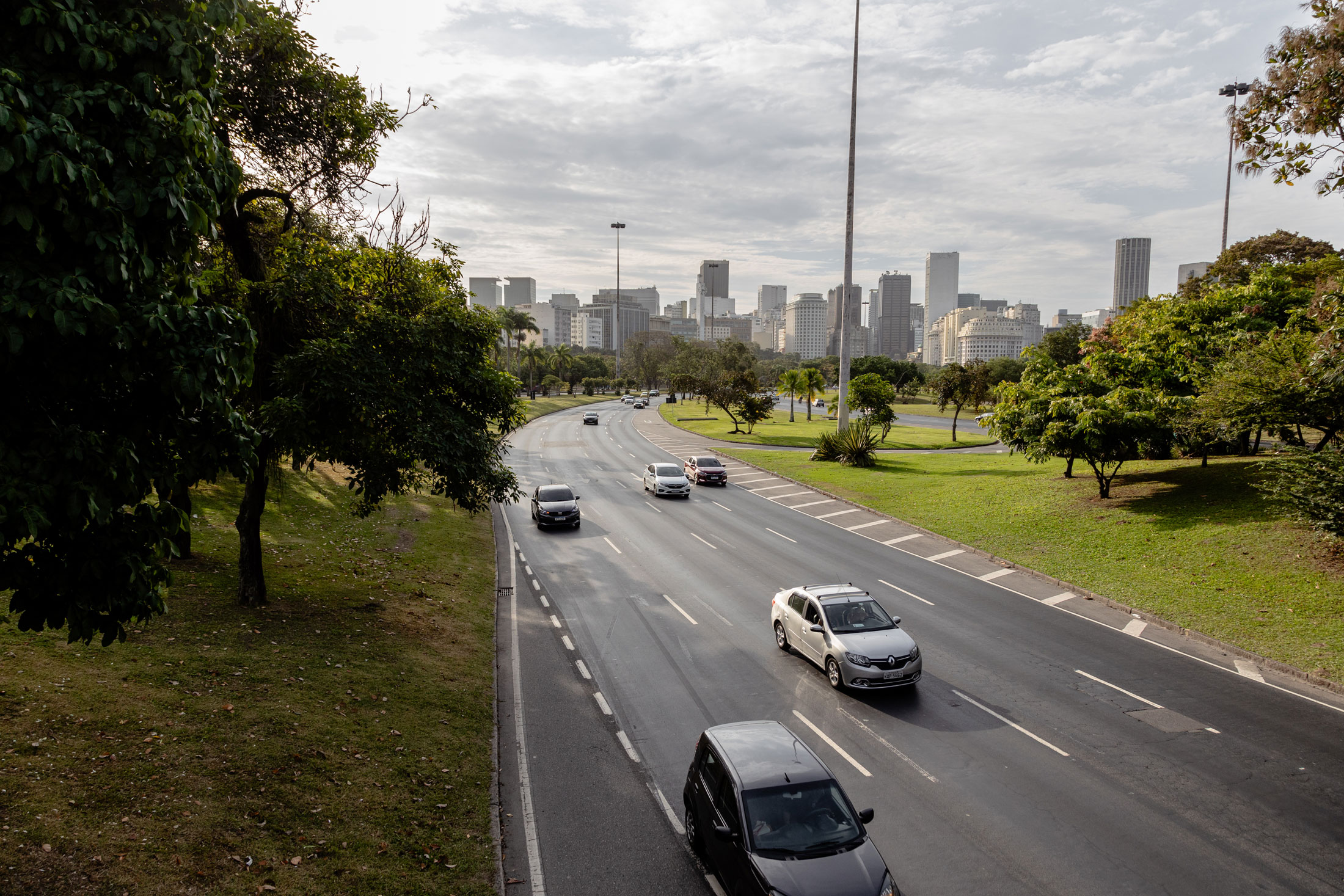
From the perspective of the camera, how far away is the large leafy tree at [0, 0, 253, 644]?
520cm

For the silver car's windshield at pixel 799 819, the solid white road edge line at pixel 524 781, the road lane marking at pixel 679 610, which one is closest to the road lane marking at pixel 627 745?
the solid white road edge line at pixel 524 781

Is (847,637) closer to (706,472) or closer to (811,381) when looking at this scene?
(706,472)

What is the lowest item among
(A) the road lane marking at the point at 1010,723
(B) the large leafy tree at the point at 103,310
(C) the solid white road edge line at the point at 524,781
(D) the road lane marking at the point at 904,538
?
(C) the solid white road edge line at the point at 524,781

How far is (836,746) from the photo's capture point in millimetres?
11102

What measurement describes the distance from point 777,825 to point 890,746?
421 centimetres

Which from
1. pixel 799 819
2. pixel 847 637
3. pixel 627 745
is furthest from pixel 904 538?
A: pixel 799 819

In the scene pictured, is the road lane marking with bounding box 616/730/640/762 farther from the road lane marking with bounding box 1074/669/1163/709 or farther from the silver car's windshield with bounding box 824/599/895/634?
the road lane marking with bounding box 1074/669/1163/709

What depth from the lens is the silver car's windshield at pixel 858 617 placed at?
1370cm

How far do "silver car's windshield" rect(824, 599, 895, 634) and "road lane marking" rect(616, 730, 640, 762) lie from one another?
4444 millimetres

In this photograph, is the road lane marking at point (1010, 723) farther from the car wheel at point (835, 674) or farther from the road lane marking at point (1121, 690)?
the road lane marking at point (1121, 690)

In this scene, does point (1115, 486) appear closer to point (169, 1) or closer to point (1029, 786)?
point (1029, 786)

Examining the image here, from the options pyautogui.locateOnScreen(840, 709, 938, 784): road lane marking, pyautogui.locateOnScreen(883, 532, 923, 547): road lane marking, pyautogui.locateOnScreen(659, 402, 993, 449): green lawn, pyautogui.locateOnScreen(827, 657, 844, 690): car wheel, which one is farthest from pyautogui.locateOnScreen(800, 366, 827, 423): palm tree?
pyautogui.locateOnScreen(840, 709, 938, 784): road lane marking

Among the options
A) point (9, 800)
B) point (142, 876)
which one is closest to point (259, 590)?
point (9, 800)

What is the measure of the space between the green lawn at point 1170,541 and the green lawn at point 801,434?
2043cm
